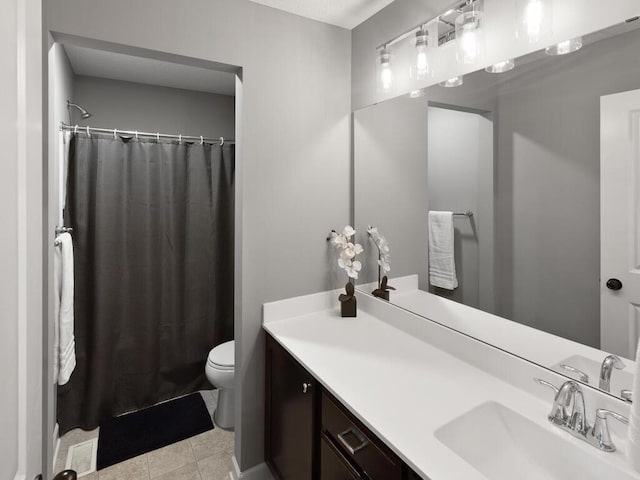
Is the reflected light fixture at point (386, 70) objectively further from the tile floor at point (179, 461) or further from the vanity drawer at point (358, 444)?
the tile floor at point (179, 461)

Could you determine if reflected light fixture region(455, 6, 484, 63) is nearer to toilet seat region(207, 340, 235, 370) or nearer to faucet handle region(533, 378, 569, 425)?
faucet handle region(533, 378, 569, 425)

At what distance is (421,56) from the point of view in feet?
→ 5.11

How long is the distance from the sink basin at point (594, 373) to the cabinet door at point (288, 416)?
0.85 metres

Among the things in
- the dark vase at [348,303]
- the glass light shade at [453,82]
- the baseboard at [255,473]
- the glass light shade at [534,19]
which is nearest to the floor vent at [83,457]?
the baseboard at [255,473]

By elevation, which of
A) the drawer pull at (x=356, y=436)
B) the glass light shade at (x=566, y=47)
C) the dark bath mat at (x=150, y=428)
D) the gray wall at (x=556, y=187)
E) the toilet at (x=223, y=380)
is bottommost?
the dark bath mat at (x=150, y=428)

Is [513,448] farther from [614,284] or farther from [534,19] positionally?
[534,19]

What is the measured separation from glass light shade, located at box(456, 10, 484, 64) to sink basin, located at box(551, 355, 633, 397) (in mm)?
1116

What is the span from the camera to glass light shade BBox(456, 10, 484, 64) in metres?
1.32

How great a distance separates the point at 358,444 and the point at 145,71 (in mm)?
2816

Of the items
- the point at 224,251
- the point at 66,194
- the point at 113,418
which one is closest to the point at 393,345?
the point at 224,251

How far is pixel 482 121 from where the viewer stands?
136 cm

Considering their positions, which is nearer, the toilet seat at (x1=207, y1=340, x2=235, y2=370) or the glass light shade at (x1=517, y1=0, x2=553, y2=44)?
the glass light shade at (x1=517, y1=0, x2=553, y2=44)

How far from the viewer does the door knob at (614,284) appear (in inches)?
39.9

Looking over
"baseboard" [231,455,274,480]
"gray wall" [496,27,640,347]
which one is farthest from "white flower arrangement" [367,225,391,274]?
"baseboard" [231,455,274,480]
